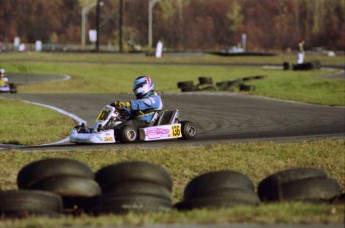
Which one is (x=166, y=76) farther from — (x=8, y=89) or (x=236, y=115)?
(x=236, y=115)

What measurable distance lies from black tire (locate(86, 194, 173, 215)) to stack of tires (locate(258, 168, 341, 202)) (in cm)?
130

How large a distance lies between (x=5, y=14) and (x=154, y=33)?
23293mm

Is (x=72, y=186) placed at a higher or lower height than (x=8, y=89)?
higher

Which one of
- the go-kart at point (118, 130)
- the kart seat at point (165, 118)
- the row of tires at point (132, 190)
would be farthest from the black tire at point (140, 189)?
the kart seat at point (165, 118)

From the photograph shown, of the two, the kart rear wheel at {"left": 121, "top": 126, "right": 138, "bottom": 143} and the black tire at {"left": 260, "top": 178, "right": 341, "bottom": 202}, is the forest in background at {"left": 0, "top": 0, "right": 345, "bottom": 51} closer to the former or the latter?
the kart rear wheel at {"left": 121, "top": 126, "right": 138, "bottom": 143}

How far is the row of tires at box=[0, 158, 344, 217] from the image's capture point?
8.01 meters

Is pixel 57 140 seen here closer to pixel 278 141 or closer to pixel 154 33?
pixel 278 141

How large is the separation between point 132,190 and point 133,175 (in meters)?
0.20

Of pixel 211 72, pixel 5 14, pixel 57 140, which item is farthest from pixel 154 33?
pixel 57 140

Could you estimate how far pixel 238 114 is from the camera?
21.2 metres

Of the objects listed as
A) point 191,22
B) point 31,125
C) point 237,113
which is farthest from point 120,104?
point 191,22

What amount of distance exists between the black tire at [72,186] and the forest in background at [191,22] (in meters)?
111

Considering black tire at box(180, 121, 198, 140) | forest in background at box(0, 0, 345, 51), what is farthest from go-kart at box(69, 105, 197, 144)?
forest in background at box(0, 0, 345, 51)

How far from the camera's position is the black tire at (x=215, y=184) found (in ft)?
28.2
